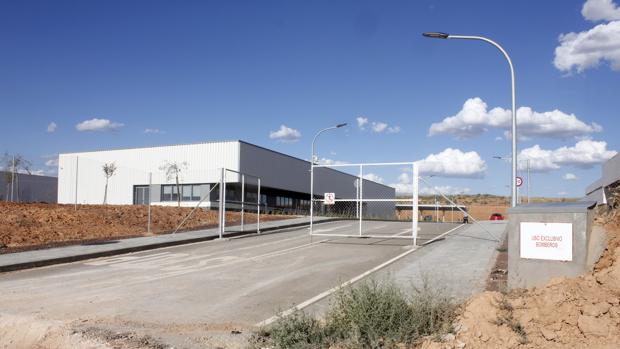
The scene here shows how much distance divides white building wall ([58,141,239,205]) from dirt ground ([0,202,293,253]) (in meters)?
21.6

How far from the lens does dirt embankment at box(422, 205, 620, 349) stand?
5625 millimetres

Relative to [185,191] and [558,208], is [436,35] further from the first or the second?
[185,191]

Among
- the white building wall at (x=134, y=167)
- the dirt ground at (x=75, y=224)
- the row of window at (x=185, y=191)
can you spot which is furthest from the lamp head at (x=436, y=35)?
the row of window at (x=185, y=191)

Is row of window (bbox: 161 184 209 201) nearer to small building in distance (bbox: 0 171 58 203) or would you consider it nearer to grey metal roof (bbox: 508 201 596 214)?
small building in distance (bbox: 0 171 58 203)

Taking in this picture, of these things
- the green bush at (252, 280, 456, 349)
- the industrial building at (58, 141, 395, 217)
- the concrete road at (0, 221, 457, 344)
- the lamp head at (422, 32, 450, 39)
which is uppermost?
A: the lamp head at (422, 32, 450, 39)

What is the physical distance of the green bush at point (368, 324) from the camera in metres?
6.20

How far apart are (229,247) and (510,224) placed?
39.1ft

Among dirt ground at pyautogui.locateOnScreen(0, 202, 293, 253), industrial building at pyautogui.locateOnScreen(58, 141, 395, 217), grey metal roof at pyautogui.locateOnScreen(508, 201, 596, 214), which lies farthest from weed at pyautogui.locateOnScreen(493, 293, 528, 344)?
industrial building at pyautogui.locateOnScreen(58, 141, 395, 217)

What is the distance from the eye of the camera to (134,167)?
56.3 metres

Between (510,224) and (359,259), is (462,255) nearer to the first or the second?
Result: (359,259)

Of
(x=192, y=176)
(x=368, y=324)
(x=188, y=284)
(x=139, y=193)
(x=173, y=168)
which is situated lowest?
(x=188, y=284)

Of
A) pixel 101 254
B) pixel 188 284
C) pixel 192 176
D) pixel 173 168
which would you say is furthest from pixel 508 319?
pixel 173 168

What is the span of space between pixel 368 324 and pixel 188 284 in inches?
243

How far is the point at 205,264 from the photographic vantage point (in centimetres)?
1455
